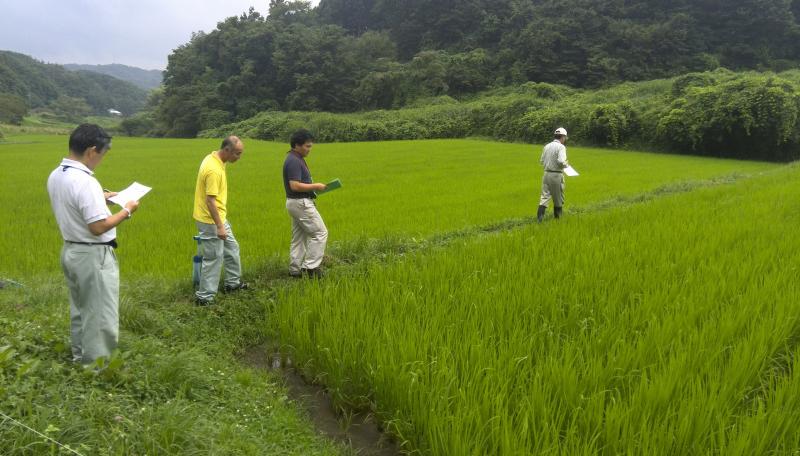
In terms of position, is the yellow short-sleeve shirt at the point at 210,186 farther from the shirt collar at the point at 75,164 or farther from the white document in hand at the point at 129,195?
the shirt collar at the point at 75,164

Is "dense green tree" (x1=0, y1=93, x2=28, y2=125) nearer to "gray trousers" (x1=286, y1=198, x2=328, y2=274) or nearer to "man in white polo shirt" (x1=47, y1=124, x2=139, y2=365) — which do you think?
"gray trousers" (x1=286, y1=198, x2=328, y2=274)

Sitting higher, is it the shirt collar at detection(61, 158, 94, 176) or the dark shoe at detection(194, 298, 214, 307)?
the shirt collar at detection(61, 158, 94, 176)

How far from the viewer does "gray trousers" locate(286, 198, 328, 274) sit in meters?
4.50

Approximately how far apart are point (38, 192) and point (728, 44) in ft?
150

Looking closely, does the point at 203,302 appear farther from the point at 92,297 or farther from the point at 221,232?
the point at 92,297

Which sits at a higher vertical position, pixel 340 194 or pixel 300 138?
pixel 300 138

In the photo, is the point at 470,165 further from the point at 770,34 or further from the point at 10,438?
the point at 770,34

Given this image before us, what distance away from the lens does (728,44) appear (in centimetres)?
3834

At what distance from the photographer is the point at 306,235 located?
4684 millimetres

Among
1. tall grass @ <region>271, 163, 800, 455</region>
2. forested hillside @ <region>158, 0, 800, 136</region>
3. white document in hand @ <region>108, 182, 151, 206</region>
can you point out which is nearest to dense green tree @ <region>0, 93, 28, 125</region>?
forested hillside @ <region>158, 0, 800, 136</region>

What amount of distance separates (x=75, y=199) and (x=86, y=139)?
12.0 inches

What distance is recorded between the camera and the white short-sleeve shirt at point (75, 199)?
2.42 meters

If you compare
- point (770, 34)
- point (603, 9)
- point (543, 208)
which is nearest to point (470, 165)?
point (543, 208)

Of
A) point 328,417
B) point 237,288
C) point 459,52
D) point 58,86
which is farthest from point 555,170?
point 58,86
